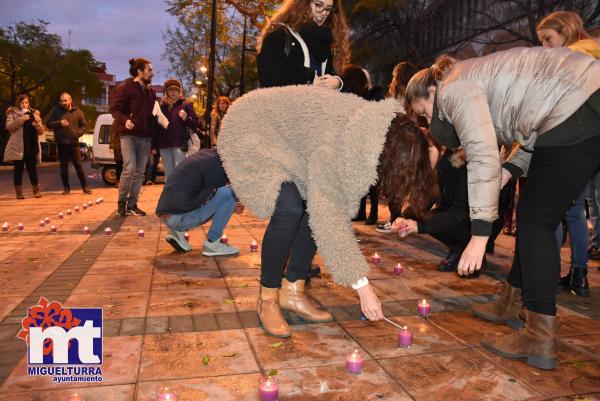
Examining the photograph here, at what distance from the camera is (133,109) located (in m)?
7.91

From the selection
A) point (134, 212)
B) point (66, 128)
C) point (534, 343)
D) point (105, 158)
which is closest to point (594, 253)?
point (534, 343)

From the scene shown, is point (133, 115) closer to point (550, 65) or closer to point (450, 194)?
point (450, 194)

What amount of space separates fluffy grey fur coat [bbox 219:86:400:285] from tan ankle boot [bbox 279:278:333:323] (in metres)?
0.72

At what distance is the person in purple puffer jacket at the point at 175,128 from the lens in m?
8.50

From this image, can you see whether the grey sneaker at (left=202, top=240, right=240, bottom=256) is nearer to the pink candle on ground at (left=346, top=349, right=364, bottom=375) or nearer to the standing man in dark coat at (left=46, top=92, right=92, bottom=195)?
the pink candle on ground at (left=346, top=349, right=364, bottom=375)

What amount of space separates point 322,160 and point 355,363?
1.07m

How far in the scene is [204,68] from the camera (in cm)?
3397

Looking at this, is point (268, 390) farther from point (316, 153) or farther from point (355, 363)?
point (316, 153)

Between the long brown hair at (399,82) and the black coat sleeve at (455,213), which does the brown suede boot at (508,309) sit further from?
the long brown hair at (399,82)

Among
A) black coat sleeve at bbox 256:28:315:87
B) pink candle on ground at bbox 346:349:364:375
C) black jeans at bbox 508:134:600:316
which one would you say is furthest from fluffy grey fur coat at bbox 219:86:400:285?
black jeans at bbox 508:134:600:316

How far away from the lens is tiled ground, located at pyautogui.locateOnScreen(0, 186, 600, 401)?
99.4 inches

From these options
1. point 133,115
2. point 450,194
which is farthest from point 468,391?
point 133,115
